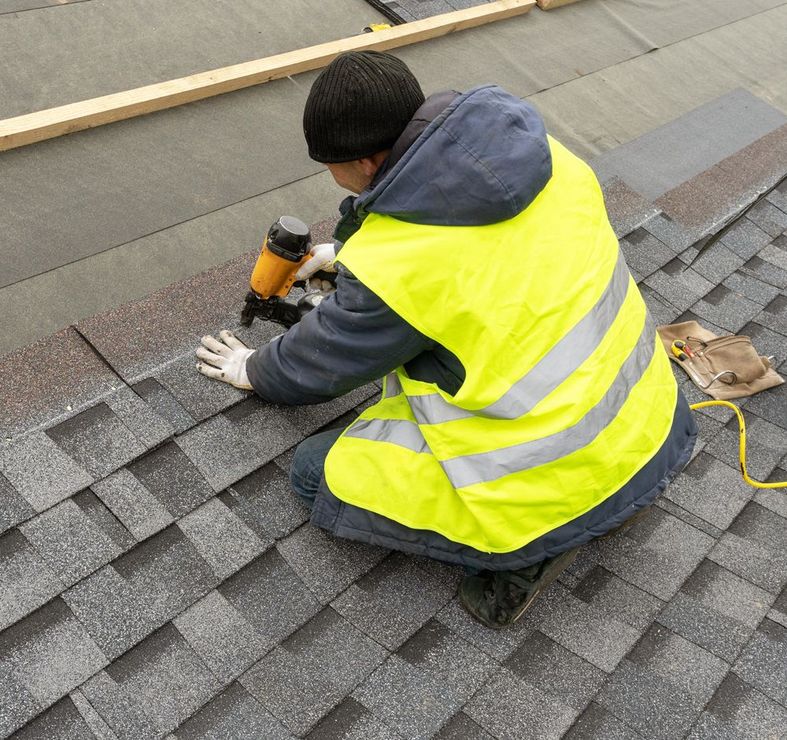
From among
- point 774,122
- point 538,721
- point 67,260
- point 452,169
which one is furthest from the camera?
point 774,122

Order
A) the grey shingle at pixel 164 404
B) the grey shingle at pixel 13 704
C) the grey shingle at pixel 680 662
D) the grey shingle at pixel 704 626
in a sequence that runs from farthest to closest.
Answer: the grey shingle at pixel 164 404
the grey shingle at pixel 704 626
the grey shingle at pixel 680 662
the grey shingle at pixel 13 704

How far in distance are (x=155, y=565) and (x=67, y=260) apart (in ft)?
5.05

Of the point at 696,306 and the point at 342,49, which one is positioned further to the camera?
the point at 342,49

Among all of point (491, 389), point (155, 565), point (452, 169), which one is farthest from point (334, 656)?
point (452, 169)

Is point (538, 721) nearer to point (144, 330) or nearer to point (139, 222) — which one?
point (144, 330)

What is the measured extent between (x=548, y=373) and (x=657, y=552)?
87cm

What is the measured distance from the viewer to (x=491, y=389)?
216 cm

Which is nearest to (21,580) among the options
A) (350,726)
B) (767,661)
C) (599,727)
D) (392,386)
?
(350,726)

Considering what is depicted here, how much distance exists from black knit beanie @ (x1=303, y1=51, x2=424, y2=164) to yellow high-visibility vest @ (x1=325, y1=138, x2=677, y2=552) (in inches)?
8.4

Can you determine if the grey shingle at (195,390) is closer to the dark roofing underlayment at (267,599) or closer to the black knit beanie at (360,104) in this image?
the dark roofing underlayment at (267,599)

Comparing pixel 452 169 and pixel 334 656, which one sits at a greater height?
pixel 452 169

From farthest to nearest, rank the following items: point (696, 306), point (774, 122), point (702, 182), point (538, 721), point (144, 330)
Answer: point (774, 122) → point (702, 182) → point (696, 306) → point (144, 330) → point (538, 721)

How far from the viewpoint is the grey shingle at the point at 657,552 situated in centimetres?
258

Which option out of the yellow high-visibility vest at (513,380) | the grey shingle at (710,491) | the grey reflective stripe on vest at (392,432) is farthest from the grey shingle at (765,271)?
the grey reflective stripe on vest at (392,432)
